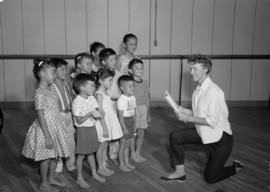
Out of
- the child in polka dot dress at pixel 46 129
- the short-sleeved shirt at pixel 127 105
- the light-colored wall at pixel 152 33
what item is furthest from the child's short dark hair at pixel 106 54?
the light-colored wall at pixel 152 33

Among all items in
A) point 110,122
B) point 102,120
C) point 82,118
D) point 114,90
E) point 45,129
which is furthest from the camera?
point 114,90

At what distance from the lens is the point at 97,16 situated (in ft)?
22.8

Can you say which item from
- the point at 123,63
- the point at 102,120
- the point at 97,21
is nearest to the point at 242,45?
the point at 97,21

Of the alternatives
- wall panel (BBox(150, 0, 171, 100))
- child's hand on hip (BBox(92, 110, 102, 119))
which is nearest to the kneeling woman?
child's hand on hip (BBox(92, 110, 102, 119))

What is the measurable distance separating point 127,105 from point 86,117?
57cm

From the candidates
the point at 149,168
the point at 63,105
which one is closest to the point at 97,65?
the point at 63,105

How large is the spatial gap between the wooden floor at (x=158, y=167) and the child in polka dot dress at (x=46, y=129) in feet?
1.26

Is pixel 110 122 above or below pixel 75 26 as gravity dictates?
below

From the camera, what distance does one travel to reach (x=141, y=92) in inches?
169

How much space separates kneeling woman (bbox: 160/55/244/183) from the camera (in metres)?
3.55

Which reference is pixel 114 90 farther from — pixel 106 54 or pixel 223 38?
pixel 223 38

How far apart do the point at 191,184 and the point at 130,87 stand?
1154mm

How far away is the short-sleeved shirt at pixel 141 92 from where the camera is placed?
4.25 meters

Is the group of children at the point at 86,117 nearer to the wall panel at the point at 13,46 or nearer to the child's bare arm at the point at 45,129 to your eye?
the child's bare arm at the point at 45,129
